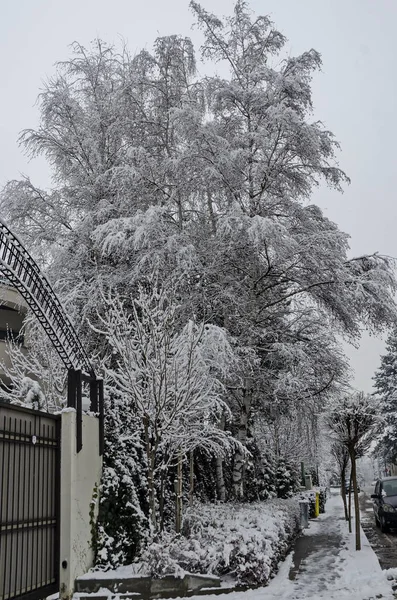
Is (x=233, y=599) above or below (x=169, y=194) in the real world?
below

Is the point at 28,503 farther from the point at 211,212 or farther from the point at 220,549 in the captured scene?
the point at 211,212

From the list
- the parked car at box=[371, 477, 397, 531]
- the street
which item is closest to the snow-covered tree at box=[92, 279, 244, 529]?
the street

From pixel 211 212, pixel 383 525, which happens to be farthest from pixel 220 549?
pixel 211 212

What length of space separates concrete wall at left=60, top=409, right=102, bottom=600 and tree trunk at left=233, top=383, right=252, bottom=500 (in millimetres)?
6414

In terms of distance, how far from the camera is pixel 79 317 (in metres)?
14.4

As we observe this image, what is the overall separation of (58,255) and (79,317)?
177 centimetres

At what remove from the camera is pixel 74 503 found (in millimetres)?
7535

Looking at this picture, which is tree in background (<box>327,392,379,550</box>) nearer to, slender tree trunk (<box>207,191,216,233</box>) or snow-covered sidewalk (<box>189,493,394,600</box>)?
snow-covered sidewalk (<box>189,493,394,600</box>)

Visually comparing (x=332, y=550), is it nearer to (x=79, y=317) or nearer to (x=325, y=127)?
(x=79, y=317)

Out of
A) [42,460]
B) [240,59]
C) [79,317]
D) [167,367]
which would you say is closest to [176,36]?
[240,59]

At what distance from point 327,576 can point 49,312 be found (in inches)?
233

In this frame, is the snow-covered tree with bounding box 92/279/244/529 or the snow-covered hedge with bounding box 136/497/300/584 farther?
the snow-covered tree with bounding box 92/279/244/529

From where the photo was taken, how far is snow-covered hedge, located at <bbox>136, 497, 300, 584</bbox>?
7.93 meters

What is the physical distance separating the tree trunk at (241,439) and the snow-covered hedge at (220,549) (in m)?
3.64
